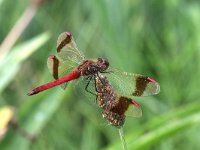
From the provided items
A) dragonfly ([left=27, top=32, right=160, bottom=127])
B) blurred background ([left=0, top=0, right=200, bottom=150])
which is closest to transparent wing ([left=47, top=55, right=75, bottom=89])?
dragonfly ([left=27, top=32, right=160, bottom=127])

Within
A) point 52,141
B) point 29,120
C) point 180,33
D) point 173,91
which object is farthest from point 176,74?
point 29,120

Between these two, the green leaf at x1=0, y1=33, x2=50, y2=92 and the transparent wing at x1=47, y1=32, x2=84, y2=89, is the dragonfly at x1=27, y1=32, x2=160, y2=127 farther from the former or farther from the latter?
the green leaf at x1=0, y1=33, x2=50, y2=92

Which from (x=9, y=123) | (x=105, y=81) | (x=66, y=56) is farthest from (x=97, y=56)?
(x=105, y=81)

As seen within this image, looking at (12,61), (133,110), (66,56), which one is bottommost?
(133,110)

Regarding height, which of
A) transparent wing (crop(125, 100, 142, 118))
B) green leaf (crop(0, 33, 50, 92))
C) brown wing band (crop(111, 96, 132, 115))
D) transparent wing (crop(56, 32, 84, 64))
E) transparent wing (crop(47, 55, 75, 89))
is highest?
green leaf (crop(0, 33, 50, 92))

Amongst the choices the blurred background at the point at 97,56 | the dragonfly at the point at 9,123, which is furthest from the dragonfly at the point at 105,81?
the blurred background at the point at 97,56

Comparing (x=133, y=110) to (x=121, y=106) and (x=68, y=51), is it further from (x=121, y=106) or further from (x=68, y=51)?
(x=68, y=51)

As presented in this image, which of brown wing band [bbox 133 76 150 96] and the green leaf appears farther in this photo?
the green leaf
